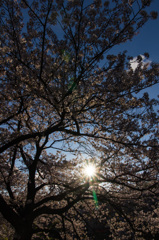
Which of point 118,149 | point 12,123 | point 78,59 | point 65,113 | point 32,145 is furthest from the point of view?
point 32,145

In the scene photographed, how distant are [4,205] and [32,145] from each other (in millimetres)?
Result: 5572

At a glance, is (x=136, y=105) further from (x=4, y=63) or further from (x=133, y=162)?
(x=4, y=63)

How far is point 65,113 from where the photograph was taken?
6.25 m

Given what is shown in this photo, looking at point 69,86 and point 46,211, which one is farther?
point 46,211

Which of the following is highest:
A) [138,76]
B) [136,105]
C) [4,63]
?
[4,63]

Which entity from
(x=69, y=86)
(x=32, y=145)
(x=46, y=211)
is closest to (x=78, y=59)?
(x=69, y=86)

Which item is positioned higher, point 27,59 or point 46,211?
point 27,59

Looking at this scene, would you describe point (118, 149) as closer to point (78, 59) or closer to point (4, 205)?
point (78, 59)

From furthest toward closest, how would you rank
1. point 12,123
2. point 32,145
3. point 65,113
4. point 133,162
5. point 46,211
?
1. point 32,145
2. point 12,123
3. point 133,162
4. point 46,211
5. point 65,113

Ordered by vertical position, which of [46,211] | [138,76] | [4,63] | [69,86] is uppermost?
[4,63]

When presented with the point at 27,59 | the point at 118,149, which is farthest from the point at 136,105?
the point at 27,59

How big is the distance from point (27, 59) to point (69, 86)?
80.8 inches

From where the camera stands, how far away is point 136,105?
644 cm

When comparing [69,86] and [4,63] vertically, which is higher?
[4,63]
